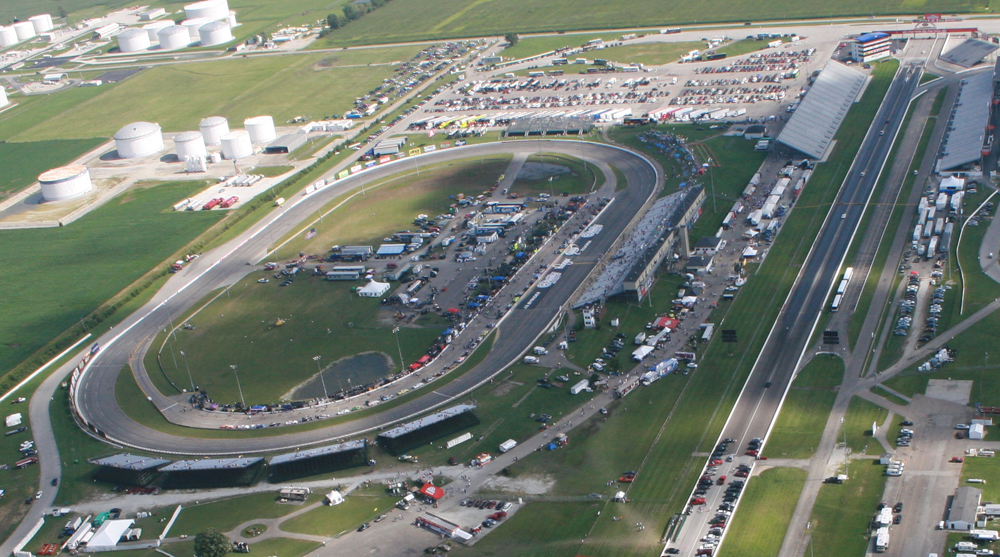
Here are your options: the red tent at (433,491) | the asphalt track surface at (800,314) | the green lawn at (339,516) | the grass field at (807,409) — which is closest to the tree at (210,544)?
the green lawn at (339,516)

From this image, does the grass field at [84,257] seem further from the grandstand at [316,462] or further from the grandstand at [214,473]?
the grandstand at [316,462]

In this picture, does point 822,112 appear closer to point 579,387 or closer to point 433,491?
point 579,387

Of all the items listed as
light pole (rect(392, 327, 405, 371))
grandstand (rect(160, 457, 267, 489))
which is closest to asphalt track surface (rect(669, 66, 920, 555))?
light pole (rect(392, 327, 405, 371))

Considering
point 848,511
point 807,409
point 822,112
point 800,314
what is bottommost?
point 807,409

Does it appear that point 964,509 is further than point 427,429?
No

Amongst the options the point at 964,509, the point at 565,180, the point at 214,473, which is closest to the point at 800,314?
the point at 964,509

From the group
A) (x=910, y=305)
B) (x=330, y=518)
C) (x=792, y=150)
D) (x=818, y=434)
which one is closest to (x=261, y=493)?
(x=330, y=518)

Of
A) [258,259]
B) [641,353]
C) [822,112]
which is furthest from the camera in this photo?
[822,112]
